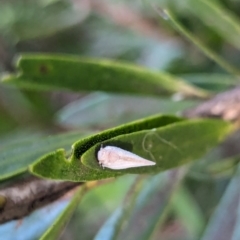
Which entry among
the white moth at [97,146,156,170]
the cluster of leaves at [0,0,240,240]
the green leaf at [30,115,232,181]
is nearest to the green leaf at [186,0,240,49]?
the cluster of leaves at [0,0,240,240]

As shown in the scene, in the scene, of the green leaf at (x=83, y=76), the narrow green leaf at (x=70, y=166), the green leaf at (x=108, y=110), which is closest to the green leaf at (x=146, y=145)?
the narrow green leaf at (x=70, y=166)

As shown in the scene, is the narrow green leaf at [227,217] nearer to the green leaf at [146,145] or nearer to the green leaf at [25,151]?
the green leaf at [146,145]

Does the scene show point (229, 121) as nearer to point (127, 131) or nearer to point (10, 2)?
point (127, 131)

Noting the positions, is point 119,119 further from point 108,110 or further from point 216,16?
point 216,16

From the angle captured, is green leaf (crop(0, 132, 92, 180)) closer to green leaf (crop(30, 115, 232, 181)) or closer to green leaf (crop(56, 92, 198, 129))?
green leaf (crop(30, 115, 232, 181))

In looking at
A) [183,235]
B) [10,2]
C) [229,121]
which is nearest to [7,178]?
[229,121]
